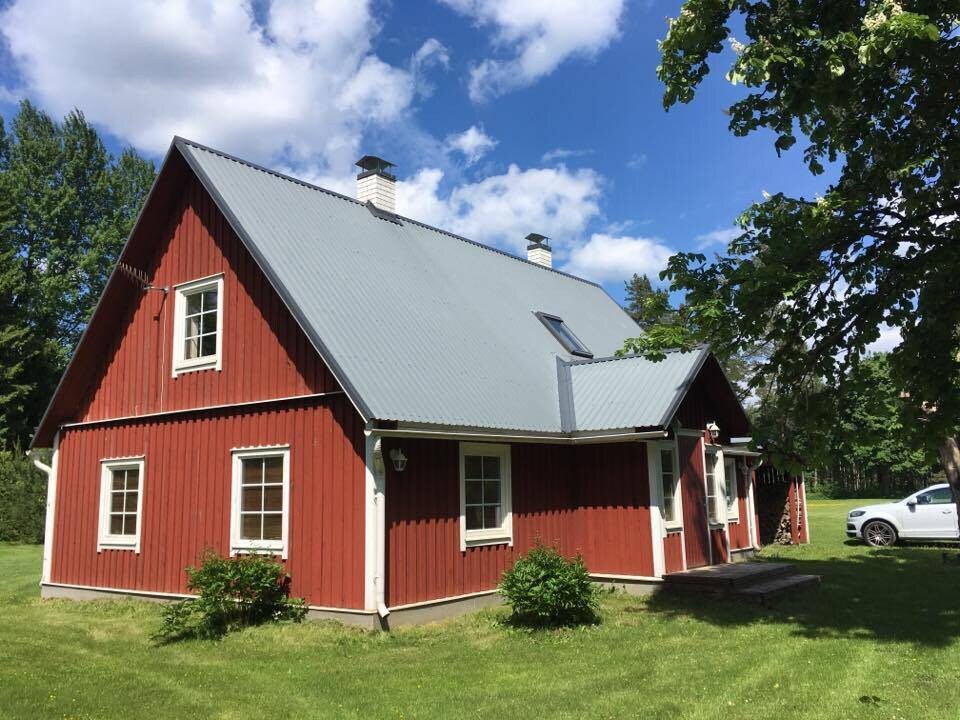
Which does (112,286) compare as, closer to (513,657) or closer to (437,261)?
(437,261)

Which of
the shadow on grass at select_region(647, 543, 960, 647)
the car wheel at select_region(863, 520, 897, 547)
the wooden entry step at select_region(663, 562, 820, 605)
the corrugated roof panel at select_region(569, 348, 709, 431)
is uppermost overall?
the corrugated roof panel at select_region(569, 348, 709, 431)

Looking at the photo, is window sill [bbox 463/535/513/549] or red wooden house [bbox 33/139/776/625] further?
window sill [bbox 463/535/513/549]

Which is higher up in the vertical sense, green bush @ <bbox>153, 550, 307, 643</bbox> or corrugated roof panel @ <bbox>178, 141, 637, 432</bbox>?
corrugated roof panel @ <bbox>178, 141, 637, 432</bbox>

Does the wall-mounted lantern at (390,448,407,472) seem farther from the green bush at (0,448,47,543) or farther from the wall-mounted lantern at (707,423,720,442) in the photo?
the green bush at (0,448,47,543)

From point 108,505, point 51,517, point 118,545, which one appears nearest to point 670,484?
point 118,545

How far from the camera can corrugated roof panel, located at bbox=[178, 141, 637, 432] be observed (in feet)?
34.3

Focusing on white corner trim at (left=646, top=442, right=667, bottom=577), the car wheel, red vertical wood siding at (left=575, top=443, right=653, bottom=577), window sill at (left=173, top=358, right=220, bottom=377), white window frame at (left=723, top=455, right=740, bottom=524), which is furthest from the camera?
the car wheel

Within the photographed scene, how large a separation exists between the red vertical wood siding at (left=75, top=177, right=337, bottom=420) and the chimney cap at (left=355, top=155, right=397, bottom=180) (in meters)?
4.09

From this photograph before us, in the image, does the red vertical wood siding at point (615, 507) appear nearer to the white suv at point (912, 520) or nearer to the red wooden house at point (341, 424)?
the red wooden house at point (341, 424)

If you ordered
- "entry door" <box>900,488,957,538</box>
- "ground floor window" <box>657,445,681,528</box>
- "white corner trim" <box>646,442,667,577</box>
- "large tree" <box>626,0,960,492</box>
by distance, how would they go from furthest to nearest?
1. "entry door" <box>900,488,957,538</box>
2. "ground floor window" <box>657,445,681,528</box>
3. "white corner trim" <box>646,442,667,577</box>
4. "large tree" <box>626,0,960,492</box>

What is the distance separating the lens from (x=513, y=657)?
822 centimetres

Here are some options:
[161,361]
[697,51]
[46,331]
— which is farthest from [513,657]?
[46,331]

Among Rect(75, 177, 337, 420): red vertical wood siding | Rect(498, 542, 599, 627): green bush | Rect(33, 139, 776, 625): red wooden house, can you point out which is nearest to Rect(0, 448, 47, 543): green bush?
Rect(33, 139, 776, 625): red wooden house

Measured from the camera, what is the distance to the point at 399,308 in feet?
40.0
